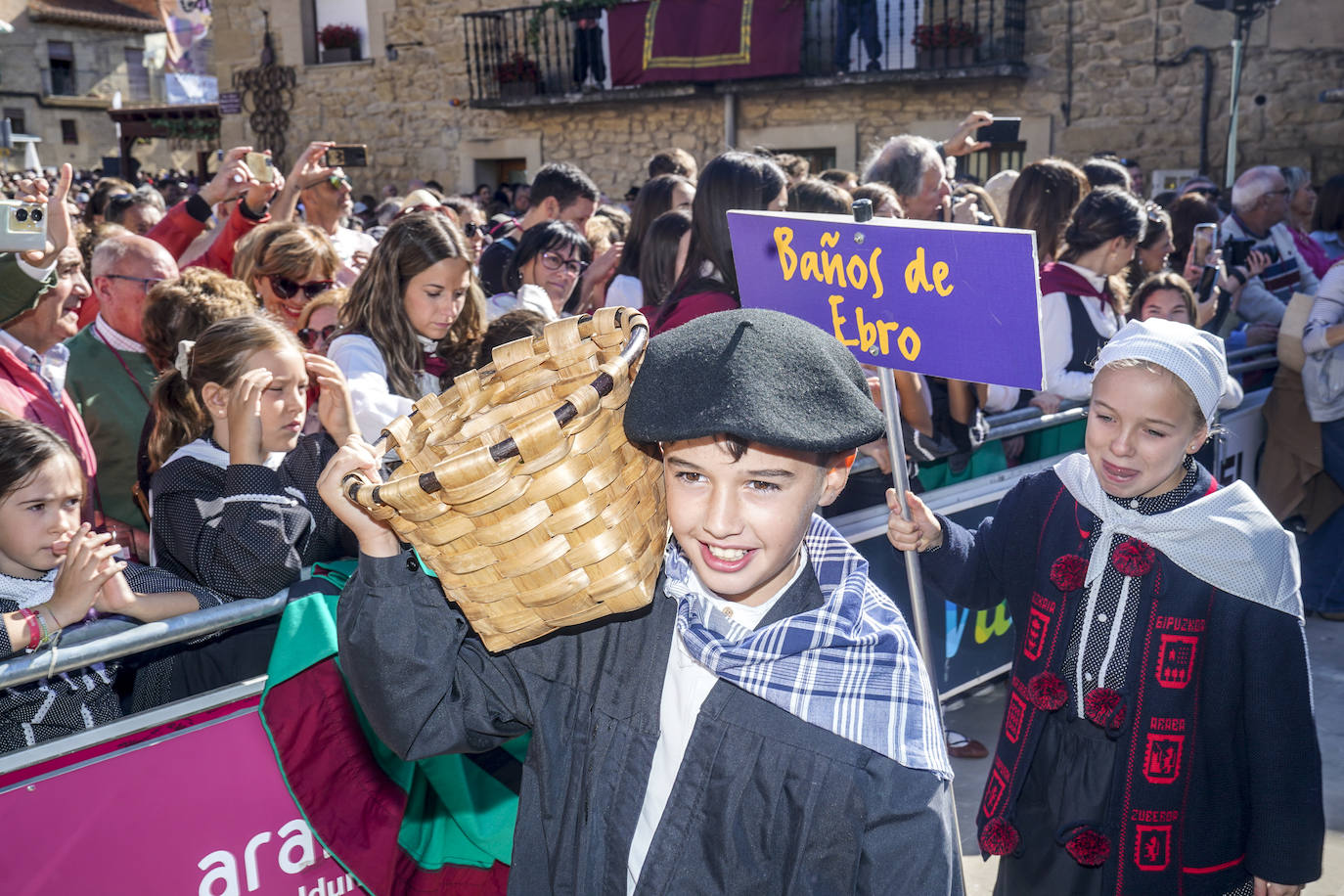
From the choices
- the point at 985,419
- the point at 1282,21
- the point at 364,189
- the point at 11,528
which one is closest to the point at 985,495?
the point at 985,419

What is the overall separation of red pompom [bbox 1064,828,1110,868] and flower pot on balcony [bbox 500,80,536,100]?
1681 centimetres

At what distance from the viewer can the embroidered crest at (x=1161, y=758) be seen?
231 centimetres

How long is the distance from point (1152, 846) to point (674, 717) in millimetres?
1279

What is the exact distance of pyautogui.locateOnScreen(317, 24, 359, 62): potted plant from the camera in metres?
19.5

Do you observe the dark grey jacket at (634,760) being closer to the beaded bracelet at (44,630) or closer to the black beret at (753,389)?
the black beret at (753,389)

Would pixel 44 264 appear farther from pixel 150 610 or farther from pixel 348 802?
pixel 348 802

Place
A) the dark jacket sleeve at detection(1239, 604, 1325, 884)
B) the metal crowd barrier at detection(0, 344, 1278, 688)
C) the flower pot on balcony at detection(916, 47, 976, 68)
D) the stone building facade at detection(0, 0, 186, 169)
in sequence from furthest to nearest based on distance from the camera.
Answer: the stone building facade at detection(0, 0, 186, 169) < the flower pot on balcony at detection(916, 47, 976, 68) < the dark jacket sleeve at detection(1239, 604, 1325, 884) < the metal crowd barrier at detection(0, 344, 1278, 688)

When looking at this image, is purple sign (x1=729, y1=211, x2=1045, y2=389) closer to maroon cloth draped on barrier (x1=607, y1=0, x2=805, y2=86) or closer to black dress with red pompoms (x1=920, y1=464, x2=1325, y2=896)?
black dress with red pompoms (x1=920, y1=464, x2=1325, y2=896)

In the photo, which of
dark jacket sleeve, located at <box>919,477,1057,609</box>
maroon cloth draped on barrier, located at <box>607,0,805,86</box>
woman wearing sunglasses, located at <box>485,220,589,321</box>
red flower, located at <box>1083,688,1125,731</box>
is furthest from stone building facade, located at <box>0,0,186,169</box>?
red flower, located at <box>1083,688,1125,731</box>

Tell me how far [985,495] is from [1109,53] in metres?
10.9

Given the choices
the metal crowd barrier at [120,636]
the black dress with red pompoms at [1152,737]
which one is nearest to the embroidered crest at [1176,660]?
the black dress with red pompoms at [1152,737]

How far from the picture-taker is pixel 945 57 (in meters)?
13.9

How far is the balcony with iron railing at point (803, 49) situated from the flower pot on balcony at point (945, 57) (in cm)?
1

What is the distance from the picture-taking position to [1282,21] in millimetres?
11727
